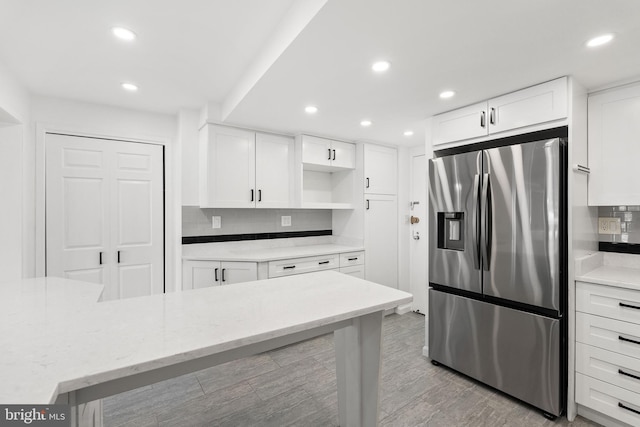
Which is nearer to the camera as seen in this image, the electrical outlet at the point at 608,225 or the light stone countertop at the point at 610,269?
the light stone countertop at the point at 610,269

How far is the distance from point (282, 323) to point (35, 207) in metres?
2.90

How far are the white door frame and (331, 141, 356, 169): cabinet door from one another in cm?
186

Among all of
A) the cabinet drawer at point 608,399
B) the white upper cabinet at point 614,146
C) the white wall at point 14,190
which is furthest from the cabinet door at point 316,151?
the cabinet drawer at point 608,399

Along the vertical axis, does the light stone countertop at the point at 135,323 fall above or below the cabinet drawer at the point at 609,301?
above

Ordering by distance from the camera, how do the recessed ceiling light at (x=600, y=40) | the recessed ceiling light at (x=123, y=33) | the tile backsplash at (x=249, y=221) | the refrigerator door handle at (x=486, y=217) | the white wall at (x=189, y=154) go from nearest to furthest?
the recessed ceiling light at (x=600, y=40) < the recessed ceiling light at (x=123, y=33) < the refrigerator door handle at (x=486, y=217) < the white wall at (x=189, y=154) < the tile backsplash at (x=249, y=221)

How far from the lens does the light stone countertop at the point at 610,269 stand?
189cm

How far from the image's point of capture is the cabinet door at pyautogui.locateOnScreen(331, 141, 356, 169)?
3.76 meters

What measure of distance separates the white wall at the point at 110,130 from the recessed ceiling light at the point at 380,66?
235 cm

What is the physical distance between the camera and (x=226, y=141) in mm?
3143

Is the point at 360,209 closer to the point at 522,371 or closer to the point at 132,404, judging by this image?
the point at 522,371

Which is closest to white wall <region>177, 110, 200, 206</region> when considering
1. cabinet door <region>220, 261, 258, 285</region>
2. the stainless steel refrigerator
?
cabinet door <region>220, 261, 258, 285</region>

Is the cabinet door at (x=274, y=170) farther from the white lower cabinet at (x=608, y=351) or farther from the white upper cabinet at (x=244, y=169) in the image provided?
the white lower cabinet at (x=608, y=351)

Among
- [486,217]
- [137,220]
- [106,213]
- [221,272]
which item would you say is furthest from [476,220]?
[106,213]

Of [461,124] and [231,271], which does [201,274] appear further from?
[461,124]
